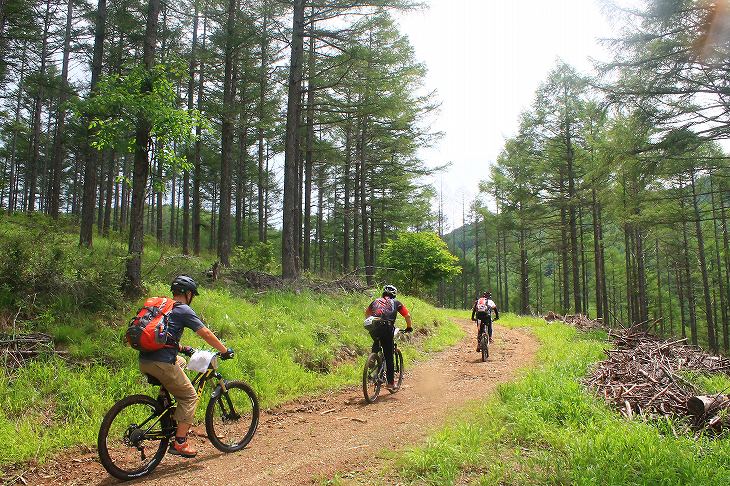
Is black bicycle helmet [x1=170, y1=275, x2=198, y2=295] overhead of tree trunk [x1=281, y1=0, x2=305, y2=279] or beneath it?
beneath

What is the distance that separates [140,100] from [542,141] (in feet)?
73.5

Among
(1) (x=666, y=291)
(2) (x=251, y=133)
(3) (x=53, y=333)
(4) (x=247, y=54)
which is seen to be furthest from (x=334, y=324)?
(1) (x=666, y=291)

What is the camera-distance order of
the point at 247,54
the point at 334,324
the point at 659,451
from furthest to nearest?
1. the point at 247,54
2. the point at 334,324
3. the point at 659,451

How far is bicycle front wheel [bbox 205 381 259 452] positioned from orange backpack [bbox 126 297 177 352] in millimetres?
1074

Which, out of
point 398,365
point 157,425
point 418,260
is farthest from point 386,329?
point 418,260

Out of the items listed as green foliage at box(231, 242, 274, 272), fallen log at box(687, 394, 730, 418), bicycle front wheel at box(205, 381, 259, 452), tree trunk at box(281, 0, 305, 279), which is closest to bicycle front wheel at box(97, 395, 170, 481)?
bicycle front wheel at box(205, 381, 259, 452)

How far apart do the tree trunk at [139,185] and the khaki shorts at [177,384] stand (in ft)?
14.8

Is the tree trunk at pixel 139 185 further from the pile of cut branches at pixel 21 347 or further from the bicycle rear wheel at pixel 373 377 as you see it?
the bicycle rear wheel at pixel 373 377

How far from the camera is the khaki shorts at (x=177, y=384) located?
4.39m

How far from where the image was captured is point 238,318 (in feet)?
29.6

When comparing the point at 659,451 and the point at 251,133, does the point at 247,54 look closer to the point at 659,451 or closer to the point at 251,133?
→ the point at 251,133

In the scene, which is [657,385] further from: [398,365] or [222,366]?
[222,366]

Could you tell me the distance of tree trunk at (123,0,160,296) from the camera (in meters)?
8.20

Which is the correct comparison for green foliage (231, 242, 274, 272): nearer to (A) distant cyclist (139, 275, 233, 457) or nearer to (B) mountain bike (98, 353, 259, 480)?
(B) mountain bike (98, 353, 259, 480)
